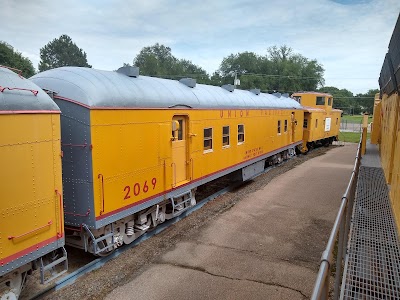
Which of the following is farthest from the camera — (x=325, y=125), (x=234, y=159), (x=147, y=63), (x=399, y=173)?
(x=147, y=63)

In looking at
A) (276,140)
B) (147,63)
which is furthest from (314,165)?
(147,63)

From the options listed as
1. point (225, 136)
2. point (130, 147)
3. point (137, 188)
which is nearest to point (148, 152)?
point (130, 147)

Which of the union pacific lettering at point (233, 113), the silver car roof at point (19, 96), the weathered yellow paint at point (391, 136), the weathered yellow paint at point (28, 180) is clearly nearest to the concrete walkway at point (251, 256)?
the weathered yellow paint at point (28, 180)

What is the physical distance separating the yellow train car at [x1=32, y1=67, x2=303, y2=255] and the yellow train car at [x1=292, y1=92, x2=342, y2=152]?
41.5ft

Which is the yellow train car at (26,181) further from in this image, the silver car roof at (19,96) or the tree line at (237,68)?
the tree line at (237,68)

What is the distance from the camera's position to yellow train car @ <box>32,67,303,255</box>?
6.23m

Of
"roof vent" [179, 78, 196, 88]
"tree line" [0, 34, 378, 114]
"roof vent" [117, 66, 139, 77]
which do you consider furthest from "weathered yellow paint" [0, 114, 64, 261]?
"tree line" [0, 34, 378, 114]

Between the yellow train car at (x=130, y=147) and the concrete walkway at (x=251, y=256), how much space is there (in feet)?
3.90

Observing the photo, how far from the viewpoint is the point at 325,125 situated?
87.8 ft

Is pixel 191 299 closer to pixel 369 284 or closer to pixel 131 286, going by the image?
pixel 131 286

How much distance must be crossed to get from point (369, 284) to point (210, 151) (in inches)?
283

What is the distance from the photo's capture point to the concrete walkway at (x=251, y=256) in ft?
19.6

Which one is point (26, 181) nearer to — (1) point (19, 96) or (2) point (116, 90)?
(1) point (19, 96)

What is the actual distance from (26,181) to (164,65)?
105m
